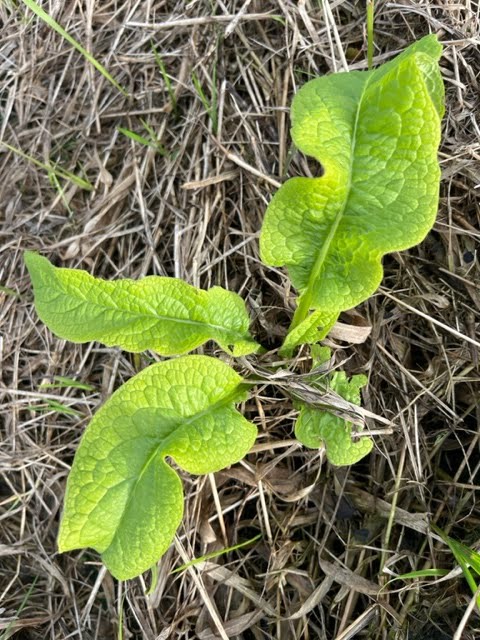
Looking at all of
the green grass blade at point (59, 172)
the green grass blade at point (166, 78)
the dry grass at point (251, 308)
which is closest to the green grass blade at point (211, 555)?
the dry grass at point (251, 308)

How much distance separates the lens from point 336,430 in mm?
1538

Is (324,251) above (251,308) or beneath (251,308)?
above

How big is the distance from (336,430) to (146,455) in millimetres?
495

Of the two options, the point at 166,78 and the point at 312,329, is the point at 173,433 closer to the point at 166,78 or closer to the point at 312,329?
the point at 312,329

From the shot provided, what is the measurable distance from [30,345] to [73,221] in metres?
0.47

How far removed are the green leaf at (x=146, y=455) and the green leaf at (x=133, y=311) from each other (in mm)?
76

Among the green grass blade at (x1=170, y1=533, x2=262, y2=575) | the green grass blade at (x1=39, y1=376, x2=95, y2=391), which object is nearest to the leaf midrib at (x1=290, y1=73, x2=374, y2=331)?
the green grass blade at (x1=170, y1=533, x2=262, y2=575)

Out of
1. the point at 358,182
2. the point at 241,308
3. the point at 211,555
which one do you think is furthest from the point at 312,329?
the point at 211,555

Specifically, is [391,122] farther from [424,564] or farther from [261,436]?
[424,564]

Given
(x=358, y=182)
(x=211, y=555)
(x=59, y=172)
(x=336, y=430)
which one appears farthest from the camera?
(x=59, y=172)

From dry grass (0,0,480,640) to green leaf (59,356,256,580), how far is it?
0.23 metres

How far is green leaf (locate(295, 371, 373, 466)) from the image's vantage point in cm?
151

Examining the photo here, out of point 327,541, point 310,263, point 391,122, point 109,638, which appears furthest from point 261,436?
point 391,122

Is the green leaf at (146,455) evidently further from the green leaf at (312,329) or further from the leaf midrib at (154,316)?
the green leaf at (312,329)
